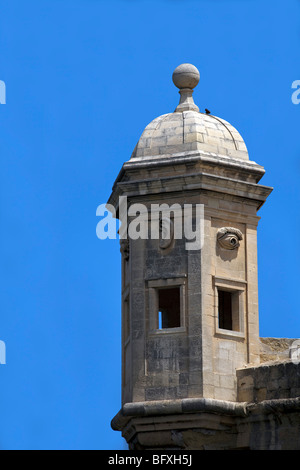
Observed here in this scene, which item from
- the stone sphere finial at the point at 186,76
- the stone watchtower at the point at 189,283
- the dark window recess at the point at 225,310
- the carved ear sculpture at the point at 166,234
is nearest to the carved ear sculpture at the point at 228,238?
the stone watchtower at the point at 189,283

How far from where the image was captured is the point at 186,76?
1854 inches

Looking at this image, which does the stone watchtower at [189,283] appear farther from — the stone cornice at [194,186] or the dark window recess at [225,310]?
the dark window recess at [225,310]

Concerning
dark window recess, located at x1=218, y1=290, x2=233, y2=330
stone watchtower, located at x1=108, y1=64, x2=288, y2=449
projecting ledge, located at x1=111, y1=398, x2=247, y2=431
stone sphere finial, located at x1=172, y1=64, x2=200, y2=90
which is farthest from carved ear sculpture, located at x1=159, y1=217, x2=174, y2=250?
stone sphere finial, located at x1=172, y1=64, x2=200, y2=90

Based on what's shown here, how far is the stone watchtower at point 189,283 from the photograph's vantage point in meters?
44.6

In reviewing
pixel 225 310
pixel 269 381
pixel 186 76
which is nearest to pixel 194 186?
pixel 186 76

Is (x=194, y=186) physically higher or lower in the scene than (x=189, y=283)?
higher

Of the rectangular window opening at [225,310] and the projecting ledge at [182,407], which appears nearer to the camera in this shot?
the projecting ledge at [182,407]

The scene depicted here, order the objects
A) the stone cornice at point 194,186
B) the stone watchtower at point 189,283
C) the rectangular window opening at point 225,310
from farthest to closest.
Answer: the rectangular window opening at point 225,310
the stone cornice at point 194,186
the stone watchtower at point 189,283

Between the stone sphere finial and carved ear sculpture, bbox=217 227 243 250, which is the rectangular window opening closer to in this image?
carved ear sculpture, bbox=217 227 243 250

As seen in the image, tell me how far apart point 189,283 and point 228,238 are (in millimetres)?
1252

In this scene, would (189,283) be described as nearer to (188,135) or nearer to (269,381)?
(269,381)

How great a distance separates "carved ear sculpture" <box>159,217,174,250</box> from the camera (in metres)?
45.4
